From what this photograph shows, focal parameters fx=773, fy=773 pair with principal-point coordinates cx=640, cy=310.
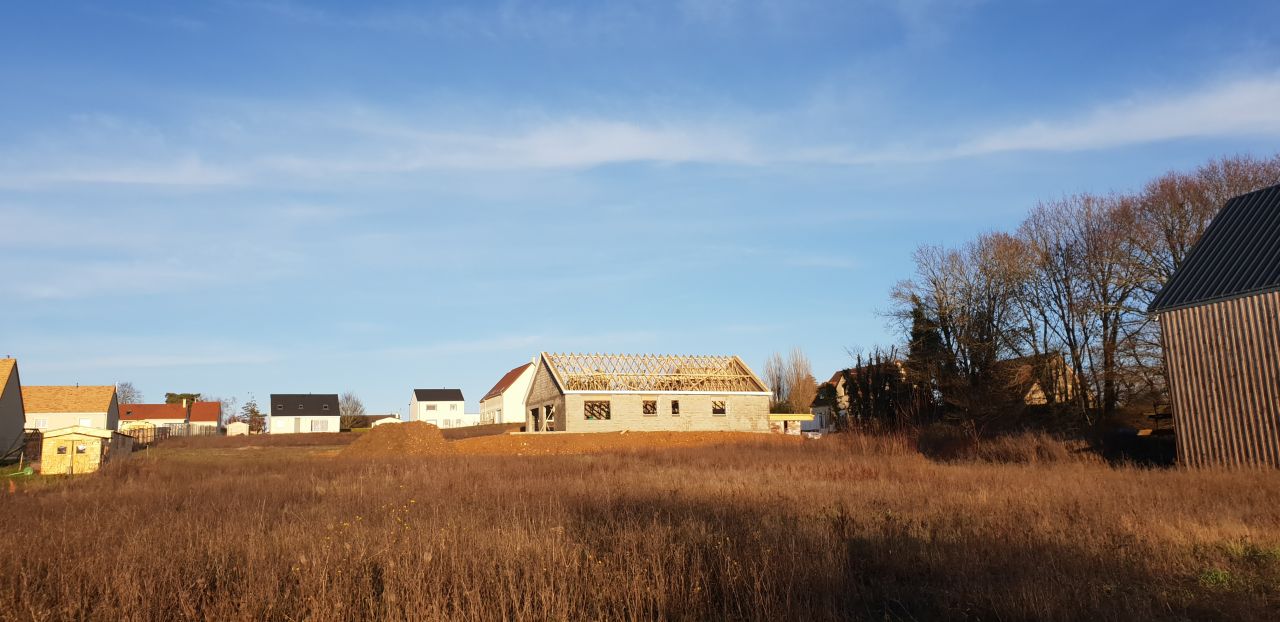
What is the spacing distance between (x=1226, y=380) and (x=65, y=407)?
260 feet

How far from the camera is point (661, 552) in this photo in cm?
715

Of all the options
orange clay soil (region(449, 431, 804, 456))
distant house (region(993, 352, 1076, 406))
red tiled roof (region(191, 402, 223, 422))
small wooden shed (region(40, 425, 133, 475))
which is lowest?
orange clay soil (region(449, 431, 804, 456))

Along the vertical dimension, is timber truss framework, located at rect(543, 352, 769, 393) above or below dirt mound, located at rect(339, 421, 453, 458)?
above

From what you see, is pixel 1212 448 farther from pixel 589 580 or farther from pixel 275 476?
pixel 275 476

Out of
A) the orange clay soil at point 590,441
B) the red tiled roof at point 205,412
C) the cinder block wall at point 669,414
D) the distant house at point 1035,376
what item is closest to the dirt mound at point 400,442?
the orange clay soil at point 590,441

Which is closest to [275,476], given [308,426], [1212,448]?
[1212,448]

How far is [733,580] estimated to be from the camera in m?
6.11

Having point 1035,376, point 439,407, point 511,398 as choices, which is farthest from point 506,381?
point 1035,376

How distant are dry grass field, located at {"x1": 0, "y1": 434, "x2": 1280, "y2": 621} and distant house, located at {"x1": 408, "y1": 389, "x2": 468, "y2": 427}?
77.7 meters

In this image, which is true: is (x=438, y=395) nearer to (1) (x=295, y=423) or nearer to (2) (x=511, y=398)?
(1) (x=295, y=423)

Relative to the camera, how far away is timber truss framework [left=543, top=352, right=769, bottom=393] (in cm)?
4156

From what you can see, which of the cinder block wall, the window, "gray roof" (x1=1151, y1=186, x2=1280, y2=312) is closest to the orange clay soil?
the cinder block wall

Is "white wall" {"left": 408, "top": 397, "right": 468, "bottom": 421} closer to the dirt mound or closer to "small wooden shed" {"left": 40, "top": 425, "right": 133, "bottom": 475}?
the dirt mound

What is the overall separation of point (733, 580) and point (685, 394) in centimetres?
3617
